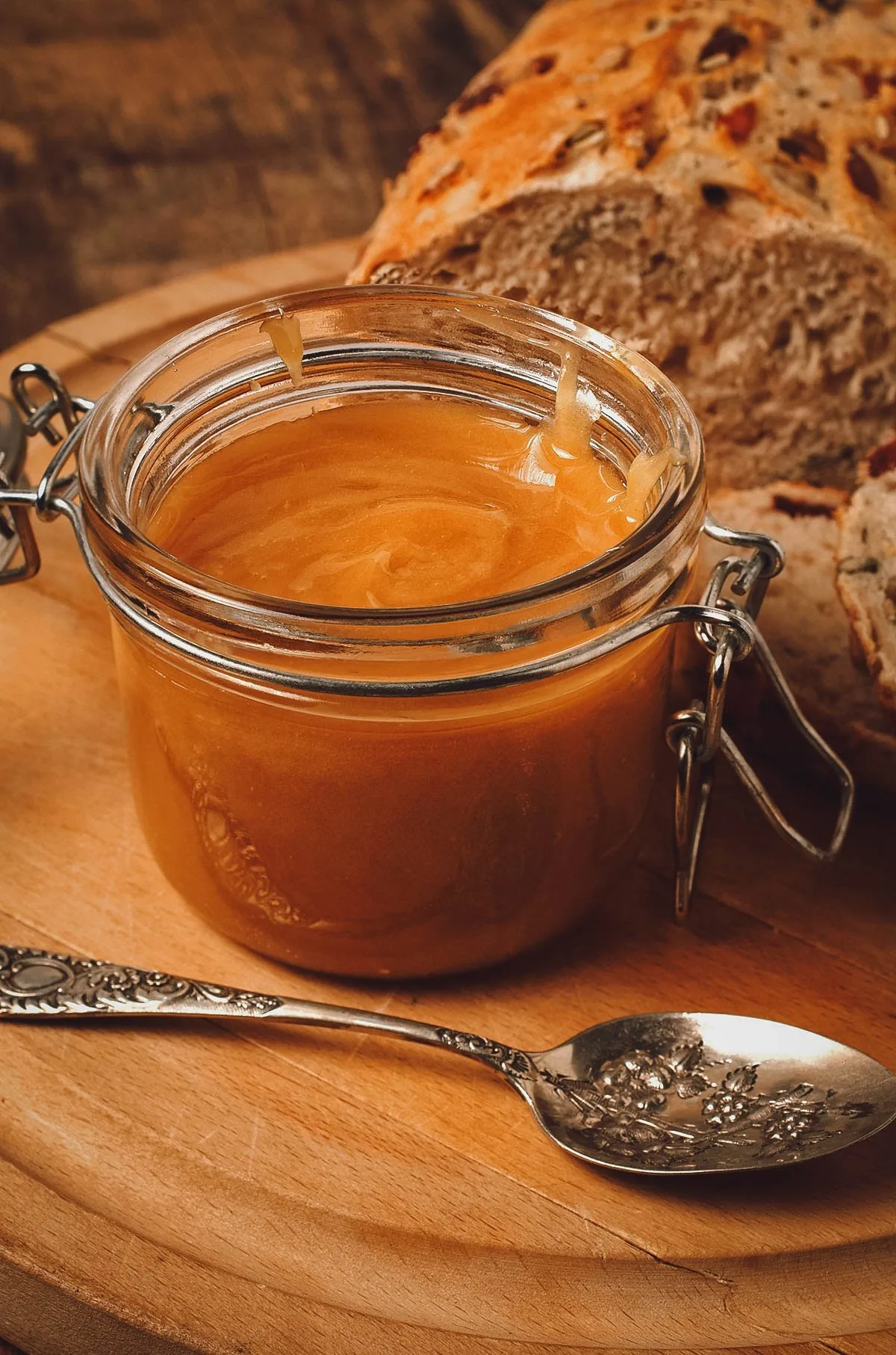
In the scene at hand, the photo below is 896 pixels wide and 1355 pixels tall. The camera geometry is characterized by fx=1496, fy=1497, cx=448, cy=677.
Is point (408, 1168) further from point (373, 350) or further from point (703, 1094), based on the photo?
point (373, 350)

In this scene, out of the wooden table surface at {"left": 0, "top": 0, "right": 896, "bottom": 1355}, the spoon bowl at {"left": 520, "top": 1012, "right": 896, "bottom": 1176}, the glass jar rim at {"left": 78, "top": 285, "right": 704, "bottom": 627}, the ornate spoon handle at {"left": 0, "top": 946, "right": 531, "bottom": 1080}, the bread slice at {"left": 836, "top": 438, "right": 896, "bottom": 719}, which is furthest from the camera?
the wooden table surface at {"left": 0, "top": 0, "right": 896, "bottom": 1355}

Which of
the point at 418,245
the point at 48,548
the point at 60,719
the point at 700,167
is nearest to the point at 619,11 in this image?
the point at 700,167

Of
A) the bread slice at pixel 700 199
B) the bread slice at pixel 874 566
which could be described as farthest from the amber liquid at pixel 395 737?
the bread slice at pixel 700 199

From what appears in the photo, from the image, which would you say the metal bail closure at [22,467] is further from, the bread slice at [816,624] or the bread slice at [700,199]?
the bread slice at [816,624]

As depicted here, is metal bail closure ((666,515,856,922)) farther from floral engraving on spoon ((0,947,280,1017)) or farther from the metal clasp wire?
floral engraving on spoon ((0,947,280,1017))

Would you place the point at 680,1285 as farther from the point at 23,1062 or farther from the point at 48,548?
the point at 48,548

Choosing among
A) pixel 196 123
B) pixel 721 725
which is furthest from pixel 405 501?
pixel 196 123

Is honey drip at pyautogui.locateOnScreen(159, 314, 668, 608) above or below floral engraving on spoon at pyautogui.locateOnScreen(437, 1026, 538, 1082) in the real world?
above

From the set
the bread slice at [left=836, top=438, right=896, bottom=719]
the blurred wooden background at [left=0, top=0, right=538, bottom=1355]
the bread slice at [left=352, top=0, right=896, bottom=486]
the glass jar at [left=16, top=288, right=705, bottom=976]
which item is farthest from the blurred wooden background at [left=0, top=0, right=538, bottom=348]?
the bread slice at [left=836, top=438, right=896, bottom=719]
